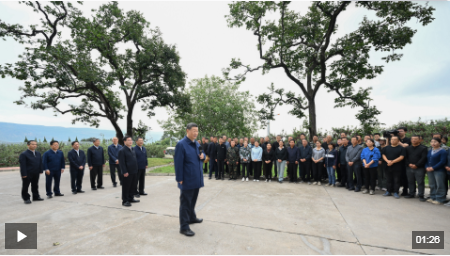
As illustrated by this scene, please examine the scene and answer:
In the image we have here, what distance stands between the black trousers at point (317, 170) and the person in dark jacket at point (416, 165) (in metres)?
2.66

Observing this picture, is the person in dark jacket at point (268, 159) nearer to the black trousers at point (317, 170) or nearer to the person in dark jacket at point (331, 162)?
the black trousers at point (317, 170)

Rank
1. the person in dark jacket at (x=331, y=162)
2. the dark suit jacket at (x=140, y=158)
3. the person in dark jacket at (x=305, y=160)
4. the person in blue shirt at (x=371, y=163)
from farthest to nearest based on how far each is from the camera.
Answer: the person in dark jacket at (x=305, y=160) → the person in dark jacket at (x=331, y=162) → the person in blue shirt at (x=371, y=163) → the dark suit jacket at (x=140, y=158)

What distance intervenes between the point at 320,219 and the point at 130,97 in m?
13.4

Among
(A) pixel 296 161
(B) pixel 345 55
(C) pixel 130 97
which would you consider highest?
(B) pixel 345 55

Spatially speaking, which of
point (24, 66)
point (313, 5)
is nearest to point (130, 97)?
point (24, 66)

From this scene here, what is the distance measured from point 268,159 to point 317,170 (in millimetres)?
1993

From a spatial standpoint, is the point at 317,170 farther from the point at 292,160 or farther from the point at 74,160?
the point at 74,160

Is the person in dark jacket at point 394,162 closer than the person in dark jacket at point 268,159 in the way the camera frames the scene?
Yes

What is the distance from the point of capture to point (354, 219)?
14.5ft

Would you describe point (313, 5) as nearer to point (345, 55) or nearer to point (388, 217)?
point (345, 55)

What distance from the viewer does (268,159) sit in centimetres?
892

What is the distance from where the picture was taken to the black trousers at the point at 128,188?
17.6ft

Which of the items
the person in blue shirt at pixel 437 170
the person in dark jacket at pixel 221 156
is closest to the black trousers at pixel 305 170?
the person in dark jacket at pixel 221 156

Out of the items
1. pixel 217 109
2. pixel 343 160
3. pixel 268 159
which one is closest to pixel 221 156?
pixel 268 159
